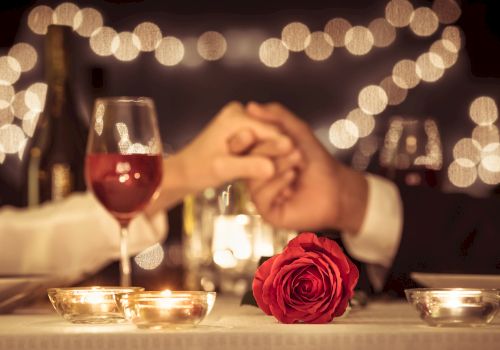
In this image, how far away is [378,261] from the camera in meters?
1.63

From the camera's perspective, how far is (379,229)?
5.29 feet

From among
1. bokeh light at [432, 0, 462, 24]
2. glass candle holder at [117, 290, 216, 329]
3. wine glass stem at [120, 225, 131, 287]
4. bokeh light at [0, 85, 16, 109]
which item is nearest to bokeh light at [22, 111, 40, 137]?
bokeh light at [0, 85, 16, 109]

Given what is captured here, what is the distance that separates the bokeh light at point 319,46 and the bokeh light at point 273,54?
3.8 inches

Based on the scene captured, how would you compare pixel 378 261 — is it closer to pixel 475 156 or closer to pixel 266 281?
pixel 266 281

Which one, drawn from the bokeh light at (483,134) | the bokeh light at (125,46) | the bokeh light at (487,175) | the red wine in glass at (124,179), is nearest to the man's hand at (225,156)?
the red wine in glass at (124,179)

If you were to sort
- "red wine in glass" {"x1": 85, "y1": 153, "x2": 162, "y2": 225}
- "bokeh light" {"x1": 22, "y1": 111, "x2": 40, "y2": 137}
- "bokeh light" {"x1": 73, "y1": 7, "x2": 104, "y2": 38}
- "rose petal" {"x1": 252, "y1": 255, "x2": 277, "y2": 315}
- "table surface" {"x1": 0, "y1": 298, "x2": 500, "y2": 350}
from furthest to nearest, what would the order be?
"bokeh light" {"x1": 22, "y1": 111, "x2": 40, "y2": 137}, "bokeh light" {"x1": 73, "y1": 7, "x2": 104, "y2": 38}, "red wine in glass" {"x1": 85, "y1": 153, "x2": 162, "y2": 225}, "rose petal" {"x1": 252, "y1": 255, "x2": 277, "y2": 315}, "table surface" {"x1": 0, "y1": 298, "x2": 500, "y2": 350}

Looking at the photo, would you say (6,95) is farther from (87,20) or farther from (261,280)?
(261,280)

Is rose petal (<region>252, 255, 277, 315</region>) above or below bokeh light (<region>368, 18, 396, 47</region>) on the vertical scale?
below

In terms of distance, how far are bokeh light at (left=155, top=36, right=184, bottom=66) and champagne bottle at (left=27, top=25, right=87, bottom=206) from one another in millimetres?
1628

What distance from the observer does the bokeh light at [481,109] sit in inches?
146

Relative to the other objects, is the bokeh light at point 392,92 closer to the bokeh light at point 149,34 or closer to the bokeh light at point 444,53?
the bokeh light at point 444,53

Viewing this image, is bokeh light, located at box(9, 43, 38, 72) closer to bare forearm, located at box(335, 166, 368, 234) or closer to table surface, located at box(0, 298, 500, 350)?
bare forearm, located at box(335, 166, 368, 234)

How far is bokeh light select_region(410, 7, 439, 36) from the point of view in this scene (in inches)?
137

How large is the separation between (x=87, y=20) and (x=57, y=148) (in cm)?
169
